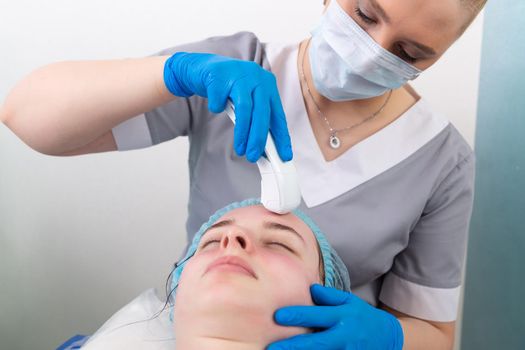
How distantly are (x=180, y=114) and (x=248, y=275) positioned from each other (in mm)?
467

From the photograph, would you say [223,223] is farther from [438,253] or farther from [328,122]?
[438,253]

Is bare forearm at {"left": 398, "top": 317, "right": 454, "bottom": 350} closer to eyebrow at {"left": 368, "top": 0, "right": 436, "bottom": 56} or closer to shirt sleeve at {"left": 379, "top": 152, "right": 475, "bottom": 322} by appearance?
shirt sleeve at {"left": 379, "top": 152, "right": 475, "bottom": 322}

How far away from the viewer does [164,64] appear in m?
0.99

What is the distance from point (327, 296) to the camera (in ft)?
2.94

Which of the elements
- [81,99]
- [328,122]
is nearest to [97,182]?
[81,99]

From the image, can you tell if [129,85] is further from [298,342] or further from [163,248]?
[163,248]

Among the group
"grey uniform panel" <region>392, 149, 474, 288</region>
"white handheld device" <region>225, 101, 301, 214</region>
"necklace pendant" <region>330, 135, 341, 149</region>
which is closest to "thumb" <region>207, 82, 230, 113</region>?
"white handheld device" <region>225, 101, 301, 214</region>

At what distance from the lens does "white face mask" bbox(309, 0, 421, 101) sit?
0.97 m

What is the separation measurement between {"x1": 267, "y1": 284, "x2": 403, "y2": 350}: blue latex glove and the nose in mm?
131

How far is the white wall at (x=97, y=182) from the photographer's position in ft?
4.88

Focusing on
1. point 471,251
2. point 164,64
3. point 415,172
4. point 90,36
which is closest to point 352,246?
point 415,172

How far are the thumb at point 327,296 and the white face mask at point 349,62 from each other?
0.42 meters

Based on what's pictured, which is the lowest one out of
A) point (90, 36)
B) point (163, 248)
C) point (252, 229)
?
point (163, 248)

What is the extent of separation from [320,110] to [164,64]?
15.3 inches
